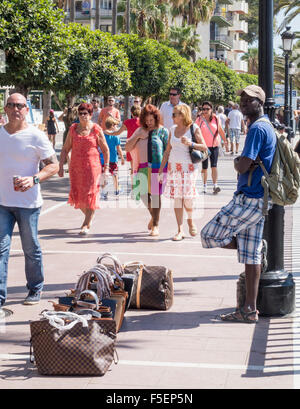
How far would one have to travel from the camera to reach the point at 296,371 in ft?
16.2

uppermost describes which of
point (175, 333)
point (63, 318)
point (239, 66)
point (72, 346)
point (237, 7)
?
point (237, 7)

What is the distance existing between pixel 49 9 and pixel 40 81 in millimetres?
1664

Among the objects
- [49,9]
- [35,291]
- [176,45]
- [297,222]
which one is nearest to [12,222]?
[35,291]

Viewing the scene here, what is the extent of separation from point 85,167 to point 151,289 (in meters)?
4.51

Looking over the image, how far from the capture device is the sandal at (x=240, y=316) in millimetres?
6113

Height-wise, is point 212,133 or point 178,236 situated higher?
point 212,133

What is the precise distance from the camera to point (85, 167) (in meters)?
10.7

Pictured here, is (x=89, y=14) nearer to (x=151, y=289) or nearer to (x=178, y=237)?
(x=178, y=237)

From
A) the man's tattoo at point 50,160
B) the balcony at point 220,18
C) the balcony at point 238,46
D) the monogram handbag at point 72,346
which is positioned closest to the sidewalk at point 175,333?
the monogram handbag at point 72,346

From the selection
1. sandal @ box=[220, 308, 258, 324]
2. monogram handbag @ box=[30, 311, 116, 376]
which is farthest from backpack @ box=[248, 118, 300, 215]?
monogram handbag @ box=[30, 311, 116, 376]

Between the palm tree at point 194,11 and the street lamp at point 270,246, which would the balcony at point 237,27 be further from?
the street lamp at point 270,246

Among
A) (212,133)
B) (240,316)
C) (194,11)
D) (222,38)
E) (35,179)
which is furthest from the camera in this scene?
(222,38)

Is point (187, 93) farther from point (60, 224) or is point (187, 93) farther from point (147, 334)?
point (147, 334)

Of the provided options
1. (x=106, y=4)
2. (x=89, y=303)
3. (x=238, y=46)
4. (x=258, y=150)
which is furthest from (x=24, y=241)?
(x=238, y=46)
